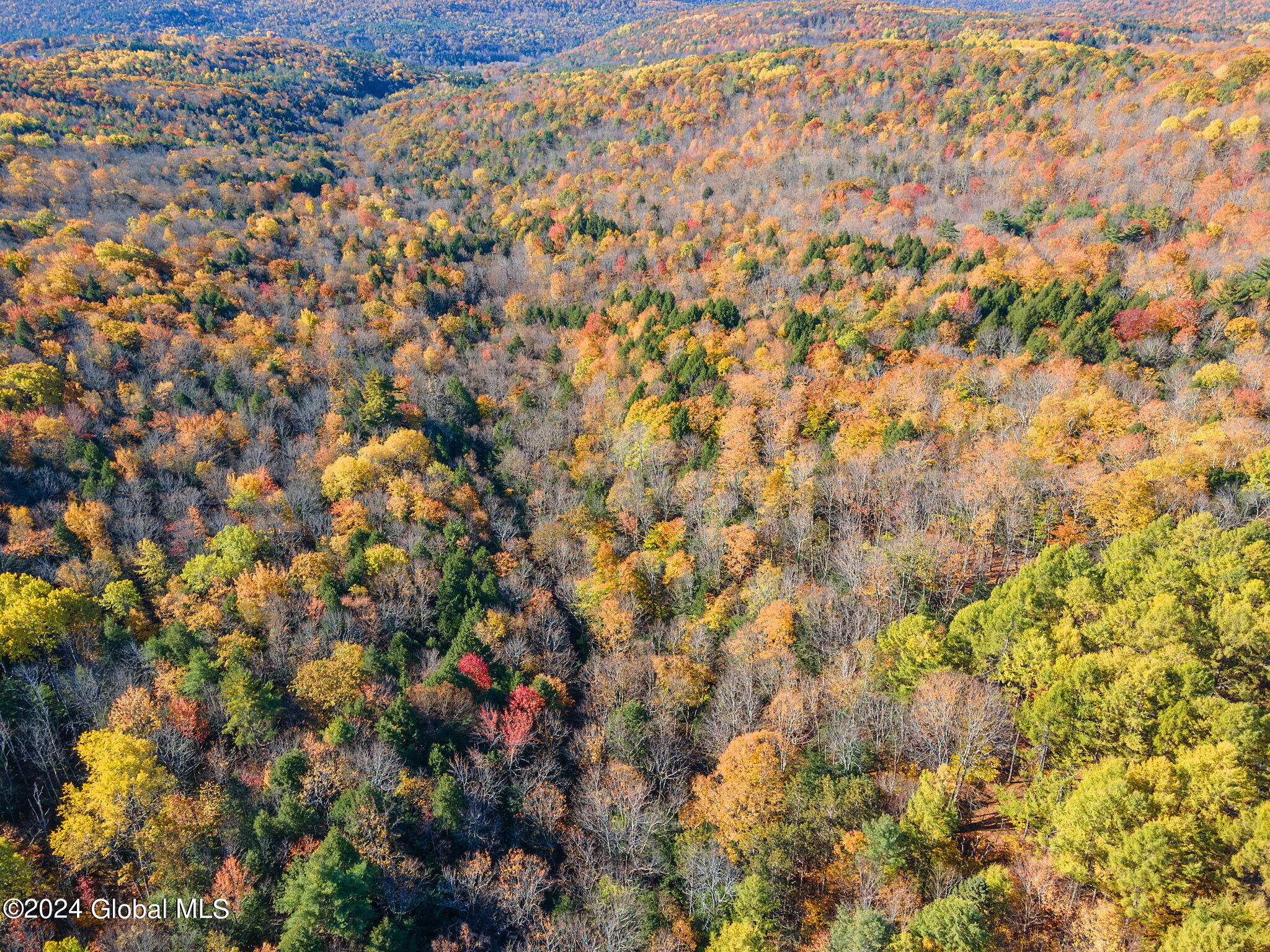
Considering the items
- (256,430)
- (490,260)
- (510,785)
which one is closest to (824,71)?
(490,260)

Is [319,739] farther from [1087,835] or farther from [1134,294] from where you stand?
[1134,294]

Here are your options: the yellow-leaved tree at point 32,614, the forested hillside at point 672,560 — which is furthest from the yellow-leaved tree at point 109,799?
the yellow-leaved tree at point 32,614
